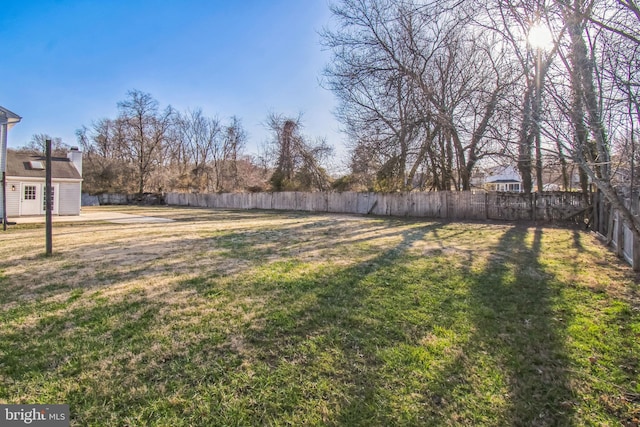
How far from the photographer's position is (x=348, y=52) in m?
12.9

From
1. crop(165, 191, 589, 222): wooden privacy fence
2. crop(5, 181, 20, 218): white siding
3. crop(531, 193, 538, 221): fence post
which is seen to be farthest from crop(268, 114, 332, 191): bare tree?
crop(5, 181, 20, 218): white siding

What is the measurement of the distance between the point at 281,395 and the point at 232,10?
1052 centimetres

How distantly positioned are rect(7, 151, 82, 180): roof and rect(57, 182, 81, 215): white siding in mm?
438

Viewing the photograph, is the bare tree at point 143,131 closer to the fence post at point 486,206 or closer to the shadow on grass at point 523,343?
the fence post at point 486,206

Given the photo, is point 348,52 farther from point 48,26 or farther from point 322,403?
point 322,403

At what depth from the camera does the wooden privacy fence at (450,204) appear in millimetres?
11375

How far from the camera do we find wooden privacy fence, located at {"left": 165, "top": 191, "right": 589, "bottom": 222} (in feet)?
37.3

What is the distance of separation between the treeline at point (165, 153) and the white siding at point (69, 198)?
13.4m

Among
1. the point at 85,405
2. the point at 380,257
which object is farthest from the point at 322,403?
the point at 380,257

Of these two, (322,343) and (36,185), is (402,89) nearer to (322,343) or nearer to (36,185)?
(322,343)

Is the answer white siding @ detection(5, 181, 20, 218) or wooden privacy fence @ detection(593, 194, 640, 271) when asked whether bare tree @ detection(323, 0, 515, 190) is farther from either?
white siding @ detection(5, 181, 20, 218)

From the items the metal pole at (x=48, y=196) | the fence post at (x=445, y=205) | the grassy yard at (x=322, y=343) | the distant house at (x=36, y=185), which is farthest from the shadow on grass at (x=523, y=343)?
the distant house at (x=36, y=185)

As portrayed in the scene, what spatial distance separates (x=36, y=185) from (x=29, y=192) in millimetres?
411

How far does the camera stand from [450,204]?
13.6 meters
